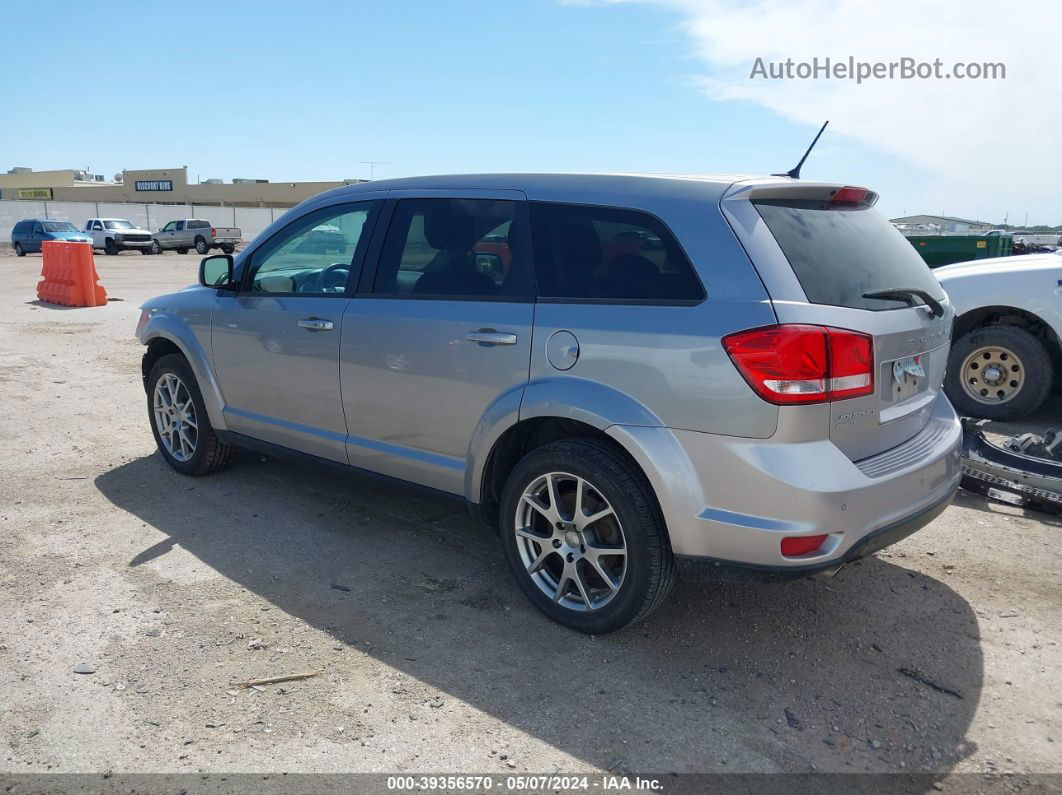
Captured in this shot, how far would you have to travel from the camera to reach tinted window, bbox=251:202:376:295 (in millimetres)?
4535

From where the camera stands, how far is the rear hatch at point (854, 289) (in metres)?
3.08

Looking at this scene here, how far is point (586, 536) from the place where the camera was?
3.54 metres

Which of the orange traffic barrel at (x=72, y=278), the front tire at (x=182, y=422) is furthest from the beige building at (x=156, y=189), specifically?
the front tire at (x=182, y=422)

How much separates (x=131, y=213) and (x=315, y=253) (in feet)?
166

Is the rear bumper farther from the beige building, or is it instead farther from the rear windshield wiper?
the beige building

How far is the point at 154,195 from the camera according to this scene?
72688mm

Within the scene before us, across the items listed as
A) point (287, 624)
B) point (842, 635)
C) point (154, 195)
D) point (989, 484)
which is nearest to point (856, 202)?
point (842, 635)

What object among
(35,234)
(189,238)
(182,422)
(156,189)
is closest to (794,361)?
(182,422)

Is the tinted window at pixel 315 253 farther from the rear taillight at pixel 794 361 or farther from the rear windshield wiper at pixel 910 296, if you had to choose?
the rear windshield wiper at pixel 910 296

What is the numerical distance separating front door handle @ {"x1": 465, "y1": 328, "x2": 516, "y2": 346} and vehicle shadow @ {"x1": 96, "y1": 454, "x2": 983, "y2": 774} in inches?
47.7

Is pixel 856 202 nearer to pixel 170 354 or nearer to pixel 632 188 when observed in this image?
pixel 632 188

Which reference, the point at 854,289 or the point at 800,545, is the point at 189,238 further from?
the point at 800,545

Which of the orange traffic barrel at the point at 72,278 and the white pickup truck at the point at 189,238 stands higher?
the white pickup truck at the point at 189,238

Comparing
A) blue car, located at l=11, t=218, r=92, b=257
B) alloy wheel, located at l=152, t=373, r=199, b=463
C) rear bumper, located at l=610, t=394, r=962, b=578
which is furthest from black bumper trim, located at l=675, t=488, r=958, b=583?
blue car, located at l=11, t=218, r=92, b=257
